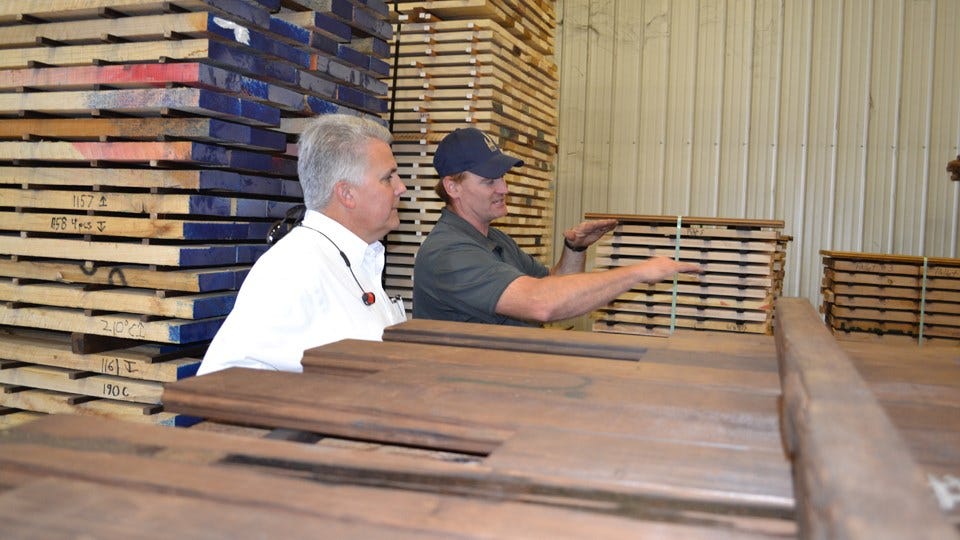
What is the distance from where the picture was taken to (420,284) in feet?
14.5

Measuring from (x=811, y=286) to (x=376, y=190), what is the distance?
27.4 ft

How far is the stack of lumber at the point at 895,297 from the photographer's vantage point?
8242mm

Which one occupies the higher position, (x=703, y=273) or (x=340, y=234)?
(x=340, y=234)

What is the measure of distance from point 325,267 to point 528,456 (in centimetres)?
223

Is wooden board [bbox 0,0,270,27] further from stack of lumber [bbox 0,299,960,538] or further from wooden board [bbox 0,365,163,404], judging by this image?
stack of lumber [bbox 0,299,960,538]

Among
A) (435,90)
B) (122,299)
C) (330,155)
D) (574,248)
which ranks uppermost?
(435,90)

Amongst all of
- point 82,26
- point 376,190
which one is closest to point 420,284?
point 376,190

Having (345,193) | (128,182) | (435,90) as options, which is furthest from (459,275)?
(435,90)

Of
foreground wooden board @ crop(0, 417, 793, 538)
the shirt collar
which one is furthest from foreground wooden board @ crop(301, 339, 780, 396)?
the shirt collar

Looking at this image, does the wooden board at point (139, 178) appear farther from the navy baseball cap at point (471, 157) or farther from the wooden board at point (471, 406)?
the wooden board at point (471, 406)

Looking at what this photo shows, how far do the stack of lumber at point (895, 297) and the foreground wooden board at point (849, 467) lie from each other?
7.89 m

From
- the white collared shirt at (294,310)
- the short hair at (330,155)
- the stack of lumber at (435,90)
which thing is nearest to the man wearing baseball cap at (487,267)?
the white collared shirt at (294,310)

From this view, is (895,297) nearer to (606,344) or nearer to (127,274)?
(127,274)

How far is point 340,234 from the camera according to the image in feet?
11.9
